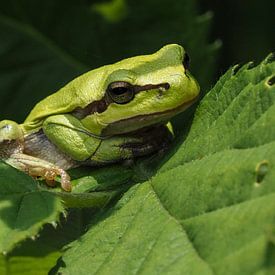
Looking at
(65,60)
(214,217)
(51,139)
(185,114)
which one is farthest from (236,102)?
(65,60)

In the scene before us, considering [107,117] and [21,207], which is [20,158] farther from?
[21,207]

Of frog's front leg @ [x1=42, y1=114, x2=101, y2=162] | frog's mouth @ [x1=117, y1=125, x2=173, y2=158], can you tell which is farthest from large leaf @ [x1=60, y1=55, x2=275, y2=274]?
frog's front leg @ [x1=42, y1=114, x2=101, y2=162]

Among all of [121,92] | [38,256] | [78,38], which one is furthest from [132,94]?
[78,38]

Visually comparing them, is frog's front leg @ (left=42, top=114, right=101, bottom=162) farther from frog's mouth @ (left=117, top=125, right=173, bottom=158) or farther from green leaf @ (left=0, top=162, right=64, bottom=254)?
green leaf @ (left=0, top=162, right=64, bottom=254)

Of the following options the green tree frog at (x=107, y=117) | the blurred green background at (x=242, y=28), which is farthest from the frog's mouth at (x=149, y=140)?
the blurred green background at (x=242, y=28)

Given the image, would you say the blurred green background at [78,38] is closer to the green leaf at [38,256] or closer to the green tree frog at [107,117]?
the green tree frog at [107,117]
